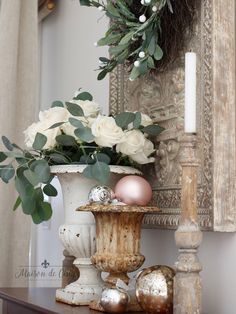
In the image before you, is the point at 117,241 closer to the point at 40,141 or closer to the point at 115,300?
the point at 115,300

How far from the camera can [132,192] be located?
3.31 feet

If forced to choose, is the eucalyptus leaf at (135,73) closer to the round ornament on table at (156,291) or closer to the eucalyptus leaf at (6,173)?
the eucalyptus leaf at (6,173)

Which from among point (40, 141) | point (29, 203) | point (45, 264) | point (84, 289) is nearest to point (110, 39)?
point (40, 141)

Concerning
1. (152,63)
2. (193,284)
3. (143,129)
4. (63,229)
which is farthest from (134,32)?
(193,284)

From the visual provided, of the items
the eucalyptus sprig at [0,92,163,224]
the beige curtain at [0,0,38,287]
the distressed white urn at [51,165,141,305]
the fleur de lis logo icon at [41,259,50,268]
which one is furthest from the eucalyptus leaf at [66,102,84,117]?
the fleur de lis logo icon at [41,259,50,268]

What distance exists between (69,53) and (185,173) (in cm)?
104

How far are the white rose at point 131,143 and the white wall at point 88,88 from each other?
0.20 metres

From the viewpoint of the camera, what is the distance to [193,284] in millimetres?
827

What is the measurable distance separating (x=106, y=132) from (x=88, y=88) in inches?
23.5

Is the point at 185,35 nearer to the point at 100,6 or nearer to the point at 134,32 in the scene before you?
the point at 134,32

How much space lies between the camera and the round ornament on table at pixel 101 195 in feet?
3.25

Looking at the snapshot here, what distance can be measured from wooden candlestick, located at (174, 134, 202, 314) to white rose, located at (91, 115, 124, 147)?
Answer: 0.74ft

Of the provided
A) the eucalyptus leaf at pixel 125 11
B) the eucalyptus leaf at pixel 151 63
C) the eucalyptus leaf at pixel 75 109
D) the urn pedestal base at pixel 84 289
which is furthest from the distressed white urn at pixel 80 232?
the eucalyptus leaf at pixel 125 11

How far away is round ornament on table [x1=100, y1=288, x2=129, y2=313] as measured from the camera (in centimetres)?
91
